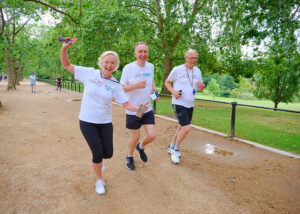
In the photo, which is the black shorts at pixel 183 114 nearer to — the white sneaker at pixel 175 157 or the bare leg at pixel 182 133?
the bare leg at pixel 182 133

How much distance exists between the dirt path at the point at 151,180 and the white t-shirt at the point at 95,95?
1.06 meters

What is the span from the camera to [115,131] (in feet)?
21.3

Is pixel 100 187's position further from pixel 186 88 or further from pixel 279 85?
pixel 279 85

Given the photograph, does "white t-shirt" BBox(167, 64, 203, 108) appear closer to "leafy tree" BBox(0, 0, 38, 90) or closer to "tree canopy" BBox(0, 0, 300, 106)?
"tree canopy" BBox(0, 0, 300, 106)

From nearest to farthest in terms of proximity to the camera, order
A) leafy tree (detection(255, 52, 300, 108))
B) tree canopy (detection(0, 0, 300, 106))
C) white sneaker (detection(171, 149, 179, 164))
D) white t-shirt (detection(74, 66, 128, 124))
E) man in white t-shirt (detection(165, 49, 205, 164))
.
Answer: white t-shirt (detection(74, 66, 128, 124)) < man in white t-shirt (detection(165, 49, 205, 164)) < white sneaker (detection(171, 149, 179, 164)) < tree canopy (detection(0, 0, 300, 106)) < leafy tree (detection(255, 52, 300, 108))

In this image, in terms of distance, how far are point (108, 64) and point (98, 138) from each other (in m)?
0.91

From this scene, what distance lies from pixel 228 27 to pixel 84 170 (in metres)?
7.65

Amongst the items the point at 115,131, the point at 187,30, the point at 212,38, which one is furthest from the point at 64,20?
the point at 212,38

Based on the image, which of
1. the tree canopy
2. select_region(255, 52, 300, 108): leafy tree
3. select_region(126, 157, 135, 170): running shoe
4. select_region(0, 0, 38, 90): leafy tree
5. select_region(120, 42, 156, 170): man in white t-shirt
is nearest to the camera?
select_region(120, 42, 156, 170): man in white t-shirt

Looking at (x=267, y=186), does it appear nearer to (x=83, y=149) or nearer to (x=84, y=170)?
(x=84, y=170)

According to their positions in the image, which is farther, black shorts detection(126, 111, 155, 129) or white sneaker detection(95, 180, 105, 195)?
black shorts detection(126, 111, 155, 129)

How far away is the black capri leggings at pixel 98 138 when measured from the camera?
2666mm

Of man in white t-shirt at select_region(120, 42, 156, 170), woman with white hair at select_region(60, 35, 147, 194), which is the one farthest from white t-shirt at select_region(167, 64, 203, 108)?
woman with white hair at select_region(60, 35, 147, 194)

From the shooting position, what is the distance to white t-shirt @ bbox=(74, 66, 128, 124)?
2.64 metres
